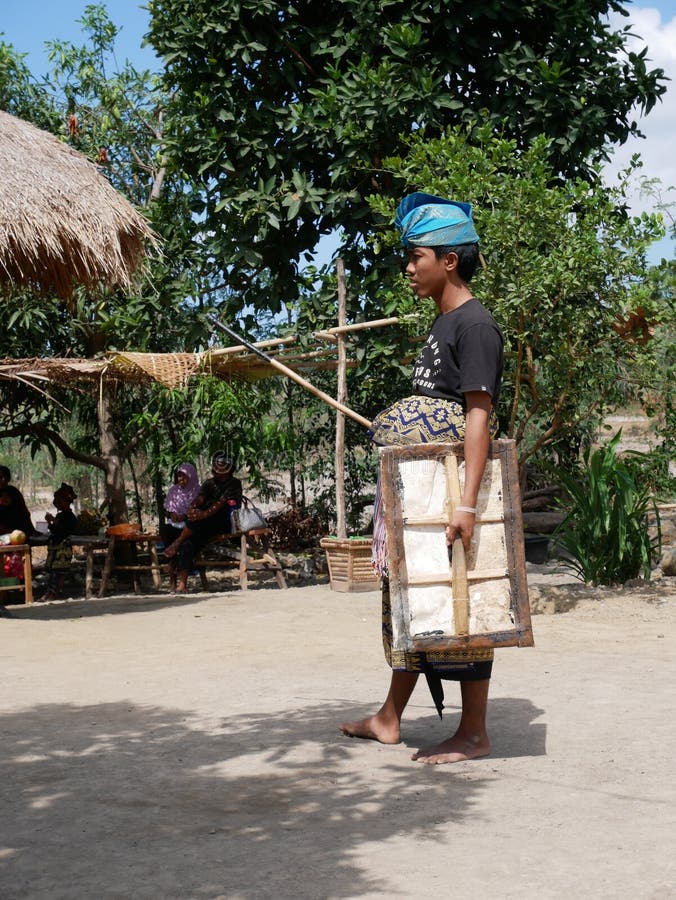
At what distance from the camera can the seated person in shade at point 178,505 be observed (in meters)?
10.4

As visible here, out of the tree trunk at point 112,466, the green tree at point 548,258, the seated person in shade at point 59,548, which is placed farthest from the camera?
the tree trunk at point 112,466

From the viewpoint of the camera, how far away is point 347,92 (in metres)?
9.33

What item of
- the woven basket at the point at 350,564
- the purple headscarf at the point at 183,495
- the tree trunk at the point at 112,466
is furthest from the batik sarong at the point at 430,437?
the tree trunk at the point at 112,466

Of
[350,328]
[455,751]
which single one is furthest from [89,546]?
[455,751]

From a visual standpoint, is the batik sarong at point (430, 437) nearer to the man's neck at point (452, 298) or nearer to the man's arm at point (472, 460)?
the man's arm at point (472, 460)

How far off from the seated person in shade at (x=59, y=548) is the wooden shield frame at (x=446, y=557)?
749 cm

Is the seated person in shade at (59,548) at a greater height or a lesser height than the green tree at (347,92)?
lesser

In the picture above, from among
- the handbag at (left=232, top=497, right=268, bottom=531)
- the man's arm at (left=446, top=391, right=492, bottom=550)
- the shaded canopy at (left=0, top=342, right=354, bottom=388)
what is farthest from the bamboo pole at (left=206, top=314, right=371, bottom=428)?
the man's arm at (left=446, top=391, right=492, bottom=550)

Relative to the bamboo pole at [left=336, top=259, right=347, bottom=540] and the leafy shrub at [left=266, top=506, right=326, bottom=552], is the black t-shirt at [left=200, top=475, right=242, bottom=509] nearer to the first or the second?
the bamboo pole at [left=336, top=259, right=347, bottom=540]

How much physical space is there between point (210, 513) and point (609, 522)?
3895 mm

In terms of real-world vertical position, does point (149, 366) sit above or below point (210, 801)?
above

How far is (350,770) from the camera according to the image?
11.8ft

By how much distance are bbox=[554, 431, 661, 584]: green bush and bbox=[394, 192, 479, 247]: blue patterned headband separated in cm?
415

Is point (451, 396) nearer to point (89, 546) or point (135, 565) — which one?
point (89, 546)
